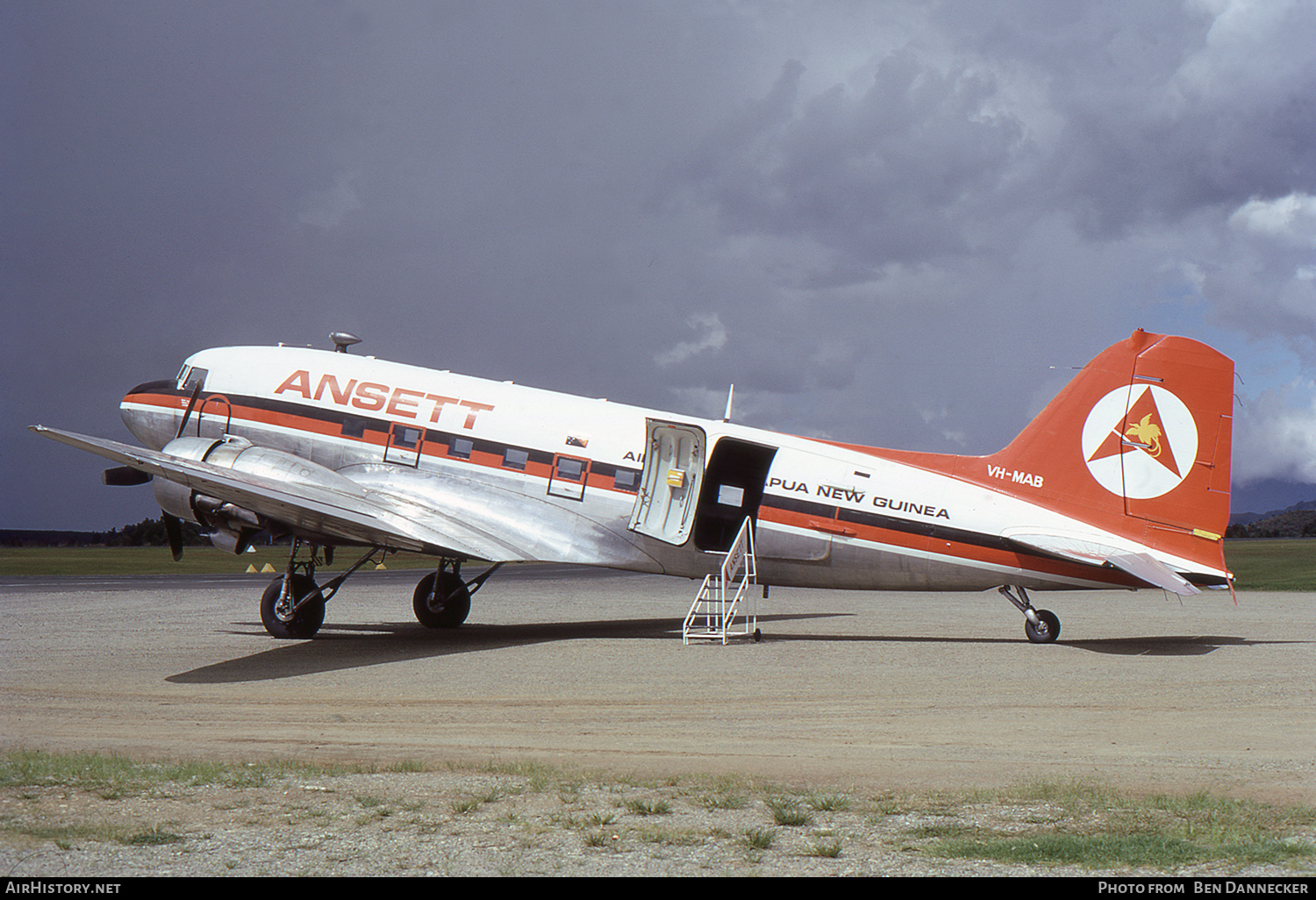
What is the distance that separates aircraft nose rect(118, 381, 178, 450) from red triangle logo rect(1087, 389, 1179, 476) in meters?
16.3

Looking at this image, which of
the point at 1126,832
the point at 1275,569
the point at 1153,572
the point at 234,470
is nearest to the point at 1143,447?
the point at 1153,572

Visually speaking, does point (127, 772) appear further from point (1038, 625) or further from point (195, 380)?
point (1038, 625)

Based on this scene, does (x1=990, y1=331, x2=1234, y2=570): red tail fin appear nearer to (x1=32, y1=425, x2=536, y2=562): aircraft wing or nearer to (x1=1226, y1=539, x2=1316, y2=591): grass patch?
(x1=32, y1=425, x2=536, y2=562): aircraft wing

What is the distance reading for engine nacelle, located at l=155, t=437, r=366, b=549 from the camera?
1553 cm

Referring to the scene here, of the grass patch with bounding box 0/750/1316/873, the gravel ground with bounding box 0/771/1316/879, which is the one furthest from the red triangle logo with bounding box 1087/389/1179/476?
the gravel ground with bounding box 0/771/1316/879

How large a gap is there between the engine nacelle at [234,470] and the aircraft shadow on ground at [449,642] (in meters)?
2.06

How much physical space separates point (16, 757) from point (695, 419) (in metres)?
11.5

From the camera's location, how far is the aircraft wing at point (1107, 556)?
44.9ft

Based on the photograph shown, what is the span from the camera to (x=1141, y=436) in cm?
1580

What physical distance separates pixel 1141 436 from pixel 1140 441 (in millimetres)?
104

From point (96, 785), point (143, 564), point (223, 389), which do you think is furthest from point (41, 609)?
point (143, 564)

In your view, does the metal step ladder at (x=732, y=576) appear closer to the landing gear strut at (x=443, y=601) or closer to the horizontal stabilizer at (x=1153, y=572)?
the landing gear strut at (x=443, y=601)

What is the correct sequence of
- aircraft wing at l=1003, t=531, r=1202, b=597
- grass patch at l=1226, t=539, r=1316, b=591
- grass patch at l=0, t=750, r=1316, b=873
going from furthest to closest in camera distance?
grass patch at l=1226, t=539, r=1316, b=591
aircraft wing at l=1003, t=531, r=1202, b=597
grass patch at l=0, t=750, r=1316, b=873

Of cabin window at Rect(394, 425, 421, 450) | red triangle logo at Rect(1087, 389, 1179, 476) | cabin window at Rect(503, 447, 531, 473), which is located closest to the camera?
red triangle logo at Rect(1087, 389, 1179, 476)
